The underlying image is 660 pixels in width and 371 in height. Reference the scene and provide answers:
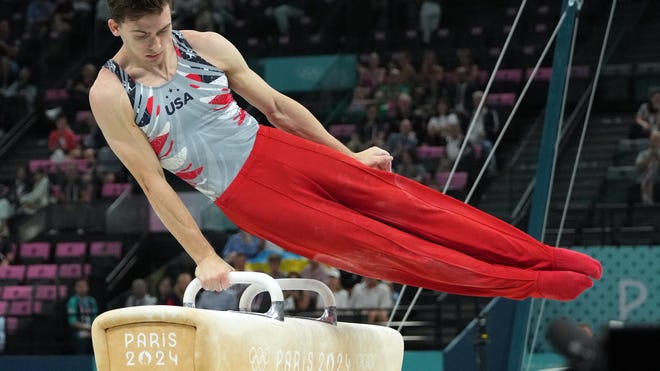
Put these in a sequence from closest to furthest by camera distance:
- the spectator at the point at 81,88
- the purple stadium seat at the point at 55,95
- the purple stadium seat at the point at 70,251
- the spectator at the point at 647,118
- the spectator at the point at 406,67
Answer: the spectator at the point at 647,118
the purple stadium seat at the point at 70,251
the spectator at the point at 406,67
the spectator at the point at 81,88
the purple stadium seat at the point at 55,95

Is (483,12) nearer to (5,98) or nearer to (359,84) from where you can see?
(359,84)

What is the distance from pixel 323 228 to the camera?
4242mm

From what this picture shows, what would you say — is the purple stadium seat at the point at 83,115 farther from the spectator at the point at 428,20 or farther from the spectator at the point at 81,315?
the spectator at the point at 428,20

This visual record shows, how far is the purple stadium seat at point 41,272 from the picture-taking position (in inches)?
484

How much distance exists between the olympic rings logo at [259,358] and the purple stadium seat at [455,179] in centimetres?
760

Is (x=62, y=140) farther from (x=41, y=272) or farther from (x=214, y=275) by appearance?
(x=214, y=275)

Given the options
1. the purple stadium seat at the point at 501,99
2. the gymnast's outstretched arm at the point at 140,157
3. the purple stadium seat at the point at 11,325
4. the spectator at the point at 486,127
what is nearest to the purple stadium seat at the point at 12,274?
the purple stadium seat at the point at 11,325

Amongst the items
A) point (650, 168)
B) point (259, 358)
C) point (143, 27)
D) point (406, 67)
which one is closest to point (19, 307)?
point (406, 67)

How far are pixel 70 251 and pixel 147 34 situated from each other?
885 cm

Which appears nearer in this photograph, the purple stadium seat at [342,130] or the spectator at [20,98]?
the purple stadium seat at [342,130]

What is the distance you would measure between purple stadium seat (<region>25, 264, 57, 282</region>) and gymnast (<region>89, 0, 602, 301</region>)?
828cm

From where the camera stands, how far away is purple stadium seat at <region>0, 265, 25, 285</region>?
12.4 metres

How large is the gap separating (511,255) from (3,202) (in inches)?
393

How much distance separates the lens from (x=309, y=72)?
548 inches
